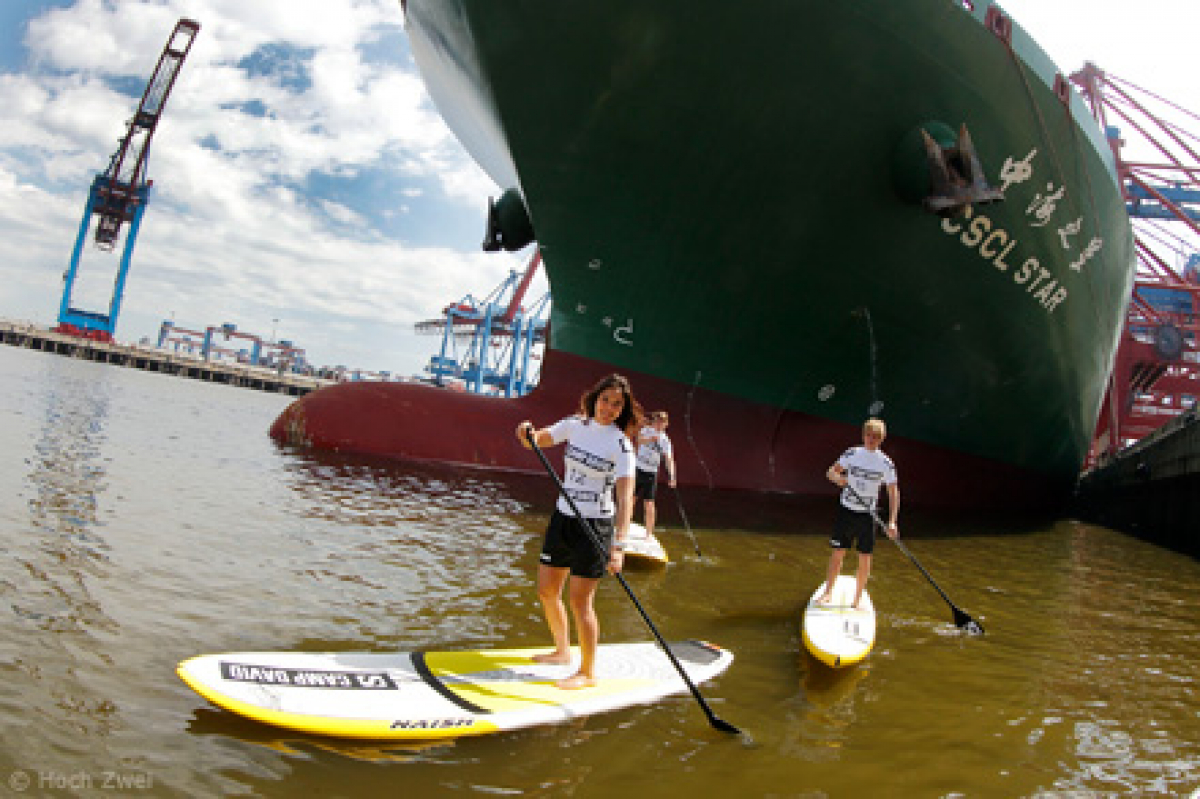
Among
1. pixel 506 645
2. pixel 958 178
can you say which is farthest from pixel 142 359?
pixel 506 645

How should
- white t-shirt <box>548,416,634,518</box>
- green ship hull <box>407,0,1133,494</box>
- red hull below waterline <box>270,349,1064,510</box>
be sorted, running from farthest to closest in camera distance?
red hull below waterline <box>270,349,1064,510</box> → green ship hull <box>407,0,1133,494</box> → white t-shirt <box>548,416,634,518</box>

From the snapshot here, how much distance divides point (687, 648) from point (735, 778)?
1370 millimetres

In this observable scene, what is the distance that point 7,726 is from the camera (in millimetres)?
2936

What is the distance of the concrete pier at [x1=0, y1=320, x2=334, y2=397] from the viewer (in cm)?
7025

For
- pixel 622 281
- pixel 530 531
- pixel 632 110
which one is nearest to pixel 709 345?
pixel 622 281

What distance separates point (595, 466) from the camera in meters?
4.27

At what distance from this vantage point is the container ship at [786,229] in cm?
1016

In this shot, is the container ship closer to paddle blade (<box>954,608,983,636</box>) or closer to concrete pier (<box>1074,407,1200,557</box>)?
concrete pier (<box>1074,407,1200,557</box>)

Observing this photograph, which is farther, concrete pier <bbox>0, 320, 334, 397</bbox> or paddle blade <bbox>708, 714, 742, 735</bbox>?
concrete pier <bbox>0, 320, 334, 397</bbox>

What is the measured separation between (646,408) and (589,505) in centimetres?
826

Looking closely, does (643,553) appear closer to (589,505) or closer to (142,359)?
(589,505)

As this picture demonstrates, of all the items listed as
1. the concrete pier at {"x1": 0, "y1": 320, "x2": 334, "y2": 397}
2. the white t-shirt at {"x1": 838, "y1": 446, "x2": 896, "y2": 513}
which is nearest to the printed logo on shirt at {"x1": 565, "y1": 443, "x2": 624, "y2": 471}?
the white t-shirt at {"x1": 838, "y1": 446, "x2": 896, "y2": 513}

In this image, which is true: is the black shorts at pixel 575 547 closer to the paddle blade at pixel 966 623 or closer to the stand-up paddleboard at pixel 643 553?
the stand-up paddleboard at pixel 643 553

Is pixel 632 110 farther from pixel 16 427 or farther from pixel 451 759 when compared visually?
pixel 16 427
